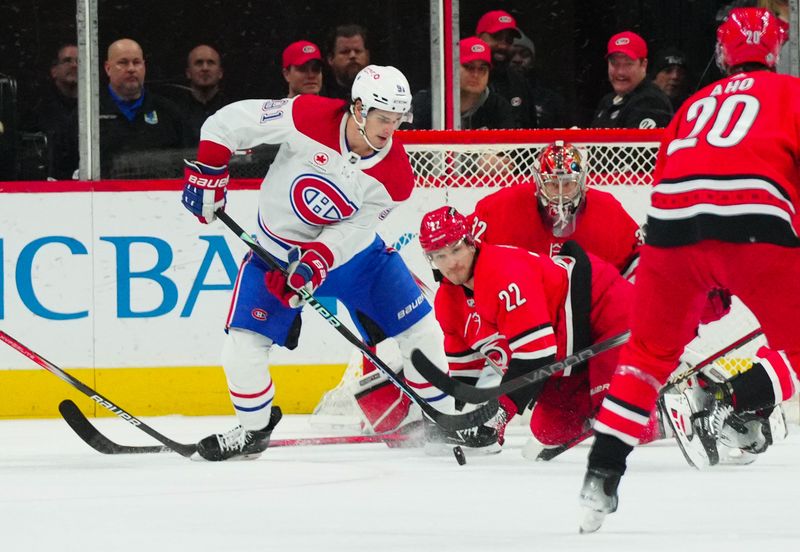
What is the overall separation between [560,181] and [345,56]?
4.12ft

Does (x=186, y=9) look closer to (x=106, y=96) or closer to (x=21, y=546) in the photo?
(x=106, y=96)

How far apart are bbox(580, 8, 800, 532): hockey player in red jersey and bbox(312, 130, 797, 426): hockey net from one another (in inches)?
97.3

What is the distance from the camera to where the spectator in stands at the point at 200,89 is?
5.32 m

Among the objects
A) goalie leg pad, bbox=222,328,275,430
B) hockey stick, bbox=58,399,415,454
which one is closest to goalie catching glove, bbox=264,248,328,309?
goalie leg pad, bbox=222,328,275,430

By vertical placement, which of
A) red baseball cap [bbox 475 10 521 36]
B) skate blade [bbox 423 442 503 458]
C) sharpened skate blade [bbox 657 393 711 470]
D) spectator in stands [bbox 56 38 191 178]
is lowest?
skate blade [bbox 423 442 503 458]

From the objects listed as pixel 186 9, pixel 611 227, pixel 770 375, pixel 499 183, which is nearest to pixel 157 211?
pixel 186 9

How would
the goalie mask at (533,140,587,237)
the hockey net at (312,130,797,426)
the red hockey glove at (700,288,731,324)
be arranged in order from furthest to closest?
1. the hockey net at (312,130,797,426)
2. the goalie mask at (533,140,587,237)
3. the red hockey glove at (700,288,731,324)

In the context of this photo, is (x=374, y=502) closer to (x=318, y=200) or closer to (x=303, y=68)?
(x=318, y=200)

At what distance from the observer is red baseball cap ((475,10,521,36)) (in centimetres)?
545

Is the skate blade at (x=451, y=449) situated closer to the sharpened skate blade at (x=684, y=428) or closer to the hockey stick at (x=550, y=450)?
the hockey stick at (x=550, y=450)

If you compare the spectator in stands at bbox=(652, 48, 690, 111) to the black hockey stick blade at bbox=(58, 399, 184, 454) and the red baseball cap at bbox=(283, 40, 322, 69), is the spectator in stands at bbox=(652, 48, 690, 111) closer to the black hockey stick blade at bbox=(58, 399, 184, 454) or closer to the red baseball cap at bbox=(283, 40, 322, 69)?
the red baseball cap at bbox=(283, 40, 322, 69)

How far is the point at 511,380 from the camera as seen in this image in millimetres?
3648

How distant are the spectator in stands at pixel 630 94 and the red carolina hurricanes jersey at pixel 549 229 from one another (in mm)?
917

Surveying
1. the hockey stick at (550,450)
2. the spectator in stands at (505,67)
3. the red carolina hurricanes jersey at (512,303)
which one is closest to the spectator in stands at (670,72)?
the spectator in stands at (505,67)
